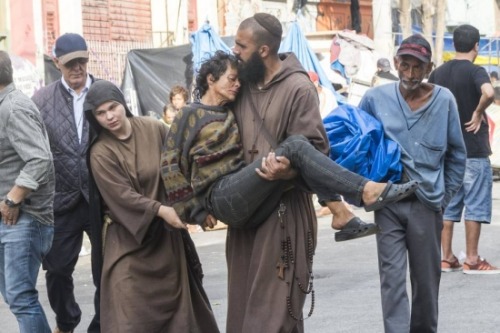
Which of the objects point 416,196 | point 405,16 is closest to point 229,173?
point 416,196

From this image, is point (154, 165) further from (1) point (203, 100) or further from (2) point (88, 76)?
(2) point (88, 76)

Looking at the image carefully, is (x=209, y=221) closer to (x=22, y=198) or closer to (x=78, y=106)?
(x=22, y=198)

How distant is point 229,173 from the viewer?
6188 millimetres

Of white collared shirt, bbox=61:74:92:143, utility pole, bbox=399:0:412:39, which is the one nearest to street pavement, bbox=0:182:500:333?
white collared shirt, bbox=61:74:92:143

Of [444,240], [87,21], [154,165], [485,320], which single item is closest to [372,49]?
[87,21]

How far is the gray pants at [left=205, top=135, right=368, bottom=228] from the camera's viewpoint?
5.84m

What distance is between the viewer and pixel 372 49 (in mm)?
23078

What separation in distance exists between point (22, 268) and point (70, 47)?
1.62 metres

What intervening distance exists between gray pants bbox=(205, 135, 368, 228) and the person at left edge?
4.90 feet

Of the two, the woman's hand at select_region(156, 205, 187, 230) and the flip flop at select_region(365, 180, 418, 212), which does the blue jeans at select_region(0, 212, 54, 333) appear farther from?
the flip flop at select_region(365, 180, 418, 212)

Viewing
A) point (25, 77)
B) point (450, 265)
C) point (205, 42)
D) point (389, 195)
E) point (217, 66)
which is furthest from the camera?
point (205, 42)

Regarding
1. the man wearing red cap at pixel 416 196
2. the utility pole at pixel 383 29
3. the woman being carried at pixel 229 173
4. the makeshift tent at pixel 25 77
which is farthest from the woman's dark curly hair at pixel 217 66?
the utility pole at pixel 383 29

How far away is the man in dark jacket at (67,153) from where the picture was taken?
26.9 ft

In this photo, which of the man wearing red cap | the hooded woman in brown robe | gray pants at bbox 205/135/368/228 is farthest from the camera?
the man wearing red cap
